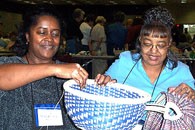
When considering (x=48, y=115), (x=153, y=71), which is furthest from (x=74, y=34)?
(x=48, y=115)

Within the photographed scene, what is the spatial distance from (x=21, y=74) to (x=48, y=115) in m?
0.46

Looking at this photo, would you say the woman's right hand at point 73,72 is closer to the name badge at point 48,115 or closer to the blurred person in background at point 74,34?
the name badge at point 48,115

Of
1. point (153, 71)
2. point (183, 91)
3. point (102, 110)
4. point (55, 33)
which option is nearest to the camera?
point (102, 110)

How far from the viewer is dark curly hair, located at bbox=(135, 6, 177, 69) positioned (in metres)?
1.77

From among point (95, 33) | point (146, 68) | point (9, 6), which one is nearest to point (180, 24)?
point (9, 6)

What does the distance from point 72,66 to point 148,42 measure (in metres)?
0.77

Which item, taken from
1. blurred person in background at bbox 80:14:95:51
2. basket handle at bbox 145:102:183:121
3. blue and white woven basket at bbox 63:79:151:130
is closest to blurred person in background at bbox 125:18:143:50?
blurred person in background at bbox 80:14:95:51

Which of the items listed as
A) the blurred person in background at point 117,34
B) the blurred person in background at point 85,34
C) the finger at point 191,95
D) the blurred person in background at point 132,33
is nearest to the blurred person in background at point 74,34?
the blurred person in background at point 85,34

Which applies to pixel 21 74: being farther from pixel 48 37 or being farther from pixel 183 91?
pixel 183 91

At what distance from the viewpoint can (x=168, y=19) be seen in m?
1.85

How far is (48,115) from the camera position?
1.59m

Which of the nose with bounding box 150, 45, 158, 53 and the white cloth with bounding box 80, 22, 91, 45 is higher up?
the nose with bounding box 150, 45, 158, 53

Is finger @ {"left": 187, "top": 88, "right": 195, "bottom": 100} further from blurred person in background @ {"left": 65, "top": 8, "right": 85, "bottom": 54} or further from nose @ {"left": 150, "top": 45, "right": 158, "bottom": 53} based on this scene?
blurred person in background @ {"left": 65, "top": 8, "right": 85, "bottom": 54}

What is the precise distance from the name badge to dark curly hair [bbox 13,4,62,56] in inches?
16.3
